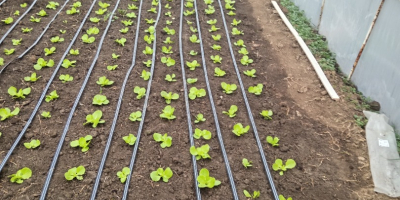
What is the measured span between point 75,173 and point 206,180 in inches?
53.3

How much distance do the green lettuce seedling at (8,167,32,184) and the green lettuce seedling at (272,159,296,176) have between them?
258cm

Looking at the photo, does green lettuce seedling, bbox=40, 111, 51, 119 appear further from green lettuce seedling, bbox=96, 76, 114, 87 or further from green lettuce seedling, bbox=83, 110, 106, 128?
green lettuce seedling, bbox=96, 76, 114, 87

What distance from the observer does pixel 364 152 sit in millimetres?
3510

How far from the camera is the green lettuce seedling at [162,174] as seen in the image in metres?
3.03

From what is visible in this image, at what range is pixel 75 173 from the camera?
3.01 meters

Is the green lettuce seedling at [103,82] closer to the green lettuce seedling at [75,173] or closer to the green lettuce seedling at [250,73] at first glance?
the green lettuce seedling at [75,173]

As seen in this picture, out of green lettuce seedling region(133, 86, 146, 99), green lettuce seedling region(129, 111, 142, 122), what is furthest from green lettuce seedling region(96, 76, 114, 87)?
green lettuce seedling region(129, 111, 142, 122)

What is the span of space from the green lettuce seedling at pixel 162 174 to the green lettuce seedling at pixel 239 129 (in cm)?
98

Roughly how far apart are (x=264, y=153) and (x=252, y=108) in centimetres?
80

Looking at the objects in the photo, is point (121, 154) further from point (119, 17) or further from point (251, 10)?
point (251, 10)

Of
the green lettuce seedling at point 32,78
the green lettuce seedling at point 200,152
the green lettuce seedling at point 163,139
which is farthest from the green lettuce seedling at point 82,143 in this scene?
the green lettuce seedling at point 32,78

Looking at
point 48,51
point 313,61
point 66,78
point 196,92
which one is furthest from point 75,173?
point 313,61

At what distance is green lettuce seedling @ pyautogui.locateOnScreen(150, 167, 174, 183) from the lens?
303 cm

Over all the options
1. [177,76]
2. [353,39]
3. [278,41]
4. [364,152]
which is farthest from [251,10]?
[364,152]
